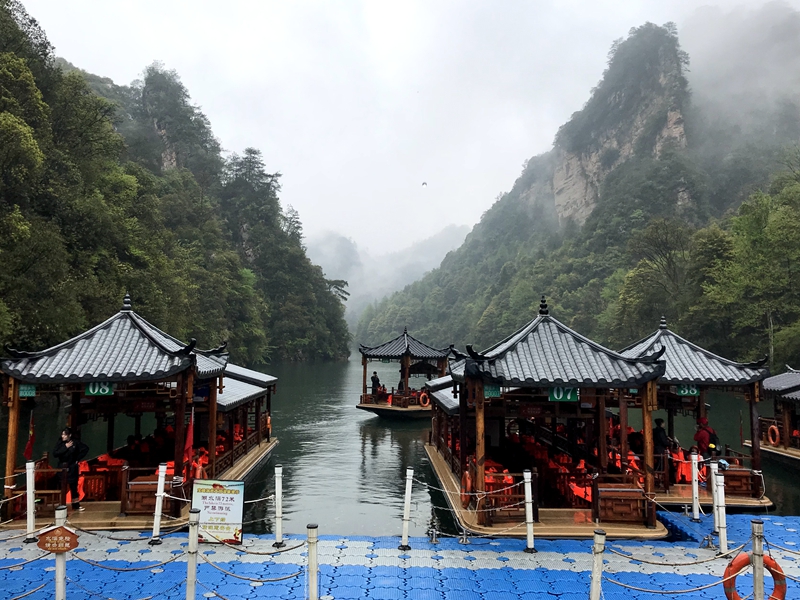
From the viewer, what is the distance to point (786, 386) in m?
16.8

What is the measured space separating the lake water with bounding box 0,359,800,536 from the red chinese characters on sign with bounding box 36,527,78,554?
19.5 ft

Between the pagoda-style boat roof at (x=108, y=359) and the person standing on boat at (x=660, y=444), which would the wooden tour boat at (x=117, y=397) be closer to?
the pagoda-style boat roof at (x=108, y=359)

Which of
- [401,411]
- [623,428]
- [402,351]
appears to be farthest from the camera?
[402,351]

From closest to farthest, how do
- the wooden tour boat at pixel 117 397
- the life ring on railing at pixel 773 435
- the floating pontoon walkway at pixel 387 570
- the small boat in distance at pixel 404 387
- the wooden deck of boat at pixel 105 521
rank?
the floating pontoon walkway at pixel 387 570
the wooden deck of boat at pixel 105 521
the wooden tour boat at pixel 117 397
the life ring on railing at pixel 773 435
the small boat in distance at pixel 404 387

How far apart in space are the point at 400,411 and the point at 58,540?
20.5 metres

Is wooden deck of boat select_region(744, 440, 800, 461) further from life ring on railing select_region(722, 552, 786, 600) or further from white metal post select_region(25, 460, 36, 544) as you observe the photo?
white metal post select_region(25, 460, 36, 544)

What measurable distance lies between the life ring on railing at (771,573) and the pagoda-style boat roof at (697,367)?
6.34 metres

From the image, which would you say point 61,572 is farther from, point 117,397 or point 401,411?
point 401,411

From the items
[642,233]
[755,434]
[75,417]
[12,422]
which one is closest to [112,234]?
[75,417]

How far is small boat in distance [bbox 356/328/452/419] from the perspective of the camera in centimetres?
2645

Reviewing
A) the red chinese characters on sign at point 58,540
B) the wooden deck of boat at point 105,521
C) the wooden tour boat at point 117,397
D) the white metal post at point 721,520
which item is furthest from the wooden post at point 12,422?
the white metal post at point 721,520

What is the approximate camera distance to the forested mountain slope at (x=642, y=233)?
1527 inches

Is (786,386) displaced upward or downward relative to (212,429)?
upward

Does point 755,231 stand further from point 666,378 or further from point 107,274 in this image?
point 107,274
